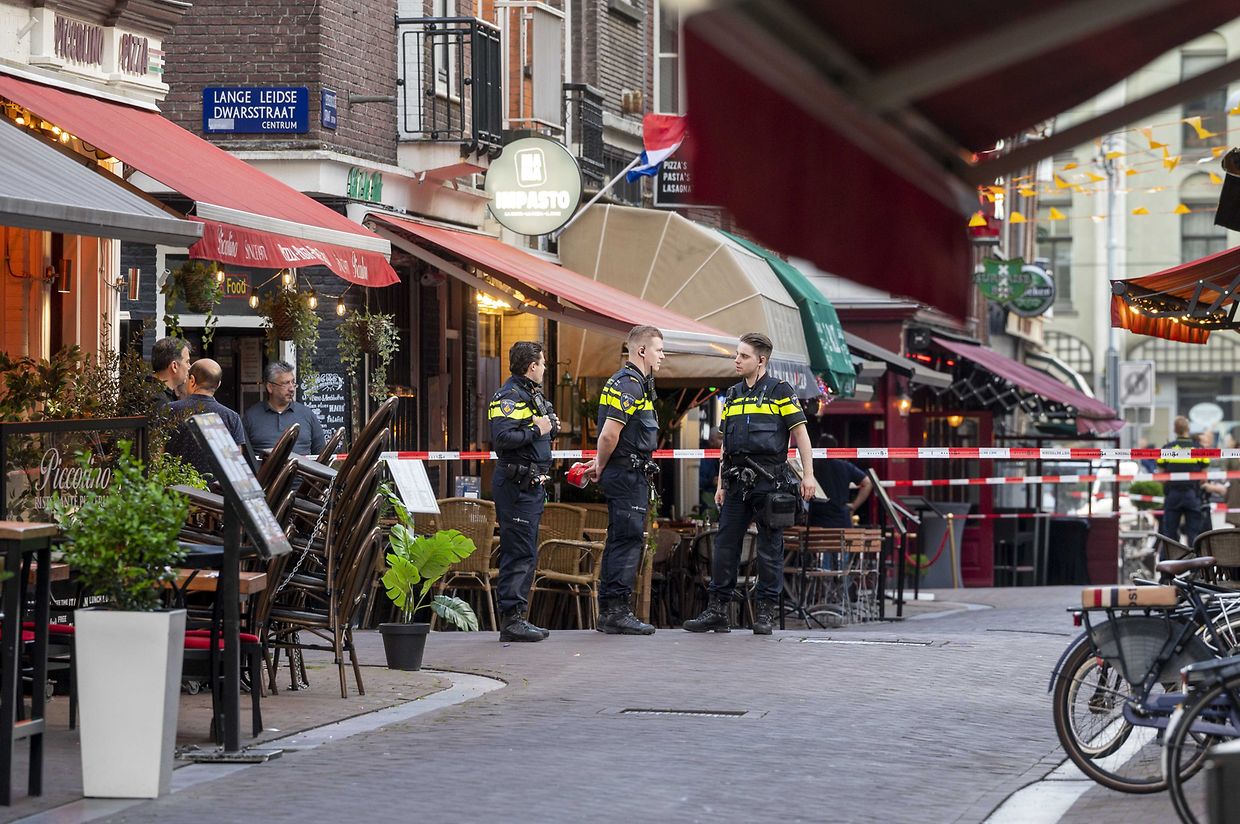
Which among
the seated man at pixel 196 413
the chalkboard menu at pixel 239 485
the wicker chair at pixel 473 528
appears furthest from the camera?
the wicker chair at pixel 473 528

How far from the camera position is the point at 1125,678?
8.12 meters

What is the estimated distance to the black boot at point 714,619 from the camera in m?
13.7

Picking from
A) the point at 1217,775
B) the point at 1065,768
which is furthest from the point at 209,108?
the point at 1217,775

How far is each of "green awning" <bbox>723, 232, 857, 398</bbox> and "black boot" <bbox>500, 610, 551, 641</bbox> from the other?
7.69 metres

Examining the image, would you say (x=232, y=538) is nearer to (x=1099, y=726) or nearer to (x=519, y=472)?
(x=1099, y=726)

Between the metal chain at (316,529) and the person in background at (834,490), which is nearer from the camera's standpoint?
the metal chain at (316,529)

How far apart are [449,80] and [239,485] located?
988cm

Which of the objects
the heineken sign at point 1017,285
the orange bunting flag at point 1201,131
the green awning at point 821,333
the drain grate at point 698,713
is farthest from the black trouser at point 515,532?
the heineken sign at point 1017,285

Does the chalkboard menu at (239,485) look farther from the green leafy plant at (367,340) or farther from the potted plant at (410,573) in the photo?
the green leafy plant at (367,340)

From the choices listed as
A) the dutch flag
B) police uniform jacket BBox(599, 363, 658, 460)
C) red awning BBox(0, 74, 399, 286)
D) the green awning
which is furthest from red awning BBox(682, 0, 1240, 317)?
the green awning

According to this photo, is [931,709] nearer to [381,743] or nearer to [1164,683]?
[1164,683]

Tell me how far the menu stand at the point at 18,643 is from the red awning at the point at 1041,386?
2242 centimetres

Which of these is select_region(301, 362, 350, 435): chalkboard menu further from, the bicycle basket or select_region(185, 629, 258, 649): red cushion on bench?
the bicycle basket

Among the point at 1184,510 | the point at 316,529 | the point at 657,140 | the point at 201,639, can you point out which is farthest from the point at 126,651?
the point at 1184,510
